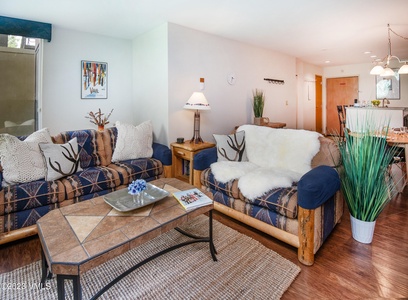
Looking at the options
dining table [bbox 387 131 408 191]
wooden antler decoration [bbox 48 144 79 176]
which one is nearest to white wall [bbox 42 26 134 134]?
wooden antler decoration [bbox 48 144 79 176]

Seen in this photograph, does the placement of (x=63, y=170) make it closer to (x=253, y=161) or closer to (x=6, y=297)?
(x=6, y=297)

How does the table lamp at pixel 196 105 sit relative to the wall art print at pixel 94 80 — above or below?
below

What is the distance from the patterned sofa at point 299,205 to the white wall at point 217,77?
1.37 metres

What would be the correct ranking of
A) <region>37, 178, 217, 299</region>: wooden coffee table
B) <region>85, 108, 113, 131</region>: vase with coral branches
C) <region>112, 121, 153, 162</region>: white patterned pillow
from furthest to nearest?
<region>85, 108, 113, 131</region>: vase with coral branches, <region>112, 121, 153, 162</region>: white patterned pillow, <region>37, 178, 217, 299</region>: wooden coffee table

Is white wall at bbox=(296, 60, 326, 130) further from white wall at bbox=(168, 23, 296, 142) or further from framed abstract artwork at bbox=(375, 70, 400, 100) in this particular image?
framed abstract artwork at bbox=(375, 70, 400, 100)

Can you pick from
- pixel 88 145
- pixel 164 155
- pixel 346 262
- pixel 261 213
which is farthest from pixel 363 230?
pixel 88 145

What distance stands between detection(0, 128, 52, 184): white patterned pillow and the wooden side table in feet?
4.95

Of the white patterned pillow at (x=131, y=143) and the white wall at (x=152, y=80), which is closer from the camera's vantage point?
the white patterned pillow at (x=131, y=143)

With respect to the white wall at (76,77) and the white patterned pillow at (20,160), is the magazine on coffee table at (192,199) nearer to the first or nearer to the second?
the white patterned pillow at (20,160)

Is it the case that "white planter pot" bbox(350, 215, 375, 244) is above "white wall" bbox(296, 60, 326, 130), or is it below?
below

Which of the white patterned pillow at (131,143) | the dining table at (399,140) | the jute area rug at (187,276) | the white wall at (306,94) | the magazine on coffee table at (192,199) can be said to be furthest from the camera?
the white wall at (306,94)

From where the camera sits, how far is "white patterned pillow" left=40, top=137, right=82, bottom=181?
232cm

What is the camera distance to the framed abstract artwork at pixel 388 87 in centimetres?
668

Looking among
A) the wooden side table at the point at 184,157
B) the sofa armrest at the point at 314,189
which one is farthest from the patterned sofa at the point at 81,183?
the sofa armrest at the point at 314,189
